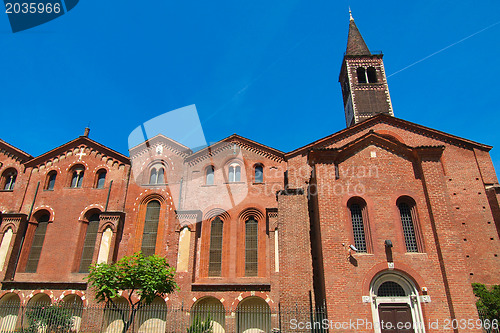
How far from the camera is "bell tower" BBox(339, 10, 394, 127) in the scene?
101ft

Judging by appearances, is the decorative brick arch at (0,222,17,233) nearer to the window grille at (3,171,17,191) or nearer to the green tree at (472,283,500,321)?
the window grille at (3,171,17,191)

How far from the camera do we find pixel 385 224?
15094 millimetres

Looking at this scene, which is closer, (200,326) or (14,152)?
(200,326)

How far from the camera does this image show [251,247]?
2208 centimetres

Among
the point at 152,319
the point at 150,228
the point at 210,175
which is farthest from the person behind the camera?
the point at 210,175

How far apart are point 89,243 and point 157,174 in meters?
6.86

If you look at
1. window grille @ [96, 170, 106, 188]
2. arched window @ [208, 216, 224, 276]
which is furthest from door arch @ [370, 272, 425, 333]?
window grille @ [96, 170, 106, 188]

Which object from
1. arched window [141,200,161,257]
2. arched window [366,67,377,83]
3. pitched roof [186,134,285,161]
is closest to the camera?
arched window [141,200,161,257]

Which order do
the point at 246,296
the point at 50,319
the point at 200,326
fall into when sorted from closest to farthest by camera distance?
the point at 200,326 → the point at 50,319 → the point at 246,296

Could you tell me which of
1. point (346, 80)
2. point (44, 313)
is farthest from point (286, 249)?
point (346, 80)

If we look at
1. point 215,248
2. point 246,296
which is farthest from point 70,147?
point 246,296

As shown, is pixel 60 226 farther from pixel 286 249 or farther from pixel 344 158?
pixel 344 158

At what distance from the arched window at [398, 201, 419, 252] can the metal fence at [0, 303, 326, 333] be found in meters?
8.28

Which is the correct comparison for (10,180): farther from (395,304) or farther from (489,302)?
(489,302)
